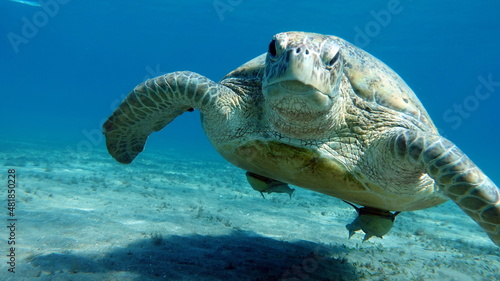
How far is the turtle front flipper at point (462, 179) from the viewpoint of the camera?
8.19 feet

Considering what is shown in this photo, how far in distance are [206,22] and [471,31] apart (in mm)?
40767

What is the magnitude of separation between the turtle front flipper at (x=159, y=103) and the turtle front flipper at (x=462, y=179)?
7.54 feet

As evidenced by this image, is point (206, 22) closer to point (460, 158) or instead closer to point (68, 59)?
point (460, 158)

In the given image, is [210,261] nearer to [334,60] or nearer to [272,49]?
[272,49]

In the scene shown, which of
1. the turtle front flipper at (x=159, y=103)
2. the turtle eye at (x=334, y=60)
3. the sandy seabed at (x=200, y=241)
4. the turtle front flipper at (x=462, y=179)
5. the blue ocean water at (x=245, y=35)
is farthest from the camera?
the blue ocean water at (x=245, y=35)

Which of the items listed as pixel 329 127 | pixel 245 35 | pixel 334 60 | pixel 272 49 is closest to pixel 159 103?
pixel 272 49

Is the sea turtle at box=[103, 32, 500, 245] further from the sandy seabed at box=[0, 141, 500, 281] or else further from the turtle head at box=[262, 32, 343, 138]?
the sandy seabed at box=[0, 141, 500, 281]

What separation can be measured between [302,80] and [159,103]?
2288 millimetres

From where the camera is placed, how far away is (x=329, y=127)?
10.9 ft

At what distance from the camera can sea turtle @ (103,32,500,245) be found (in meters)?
2.62

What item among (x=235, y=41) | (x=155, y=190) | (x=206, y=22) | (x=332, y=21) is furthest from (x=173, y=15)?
(x=155, y=190)

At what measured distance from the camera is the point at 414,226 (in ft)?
27.3

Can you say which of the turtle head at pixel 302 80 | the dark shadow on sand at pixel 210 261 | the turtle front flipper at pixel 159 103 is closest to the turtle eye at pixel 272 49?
the turtle head at pixel 302 80

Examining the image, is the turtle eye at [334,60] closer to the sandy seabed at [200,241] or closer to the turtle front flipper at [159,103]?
the turtle front flipper at [159,103]
